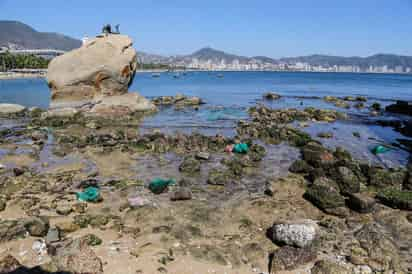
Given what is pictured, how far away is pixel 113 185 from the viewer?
10555 millimetres

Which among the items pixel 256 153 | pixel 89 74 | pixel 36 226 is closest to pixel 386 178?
pixel 256 153

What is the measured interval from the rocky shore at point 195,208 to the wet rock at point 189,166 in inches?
4.1

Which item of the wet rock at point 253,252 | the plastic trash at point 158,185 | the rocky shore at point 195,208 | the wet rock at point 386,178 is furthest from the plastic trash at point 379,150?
the wet rock at point 253,252

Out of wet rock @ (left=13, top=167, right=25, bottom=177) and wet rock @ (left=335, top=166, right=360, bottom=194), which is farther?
wet rock @ (left=13, top=167, right=25, bottom=177)

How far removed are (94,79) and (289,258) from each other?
23.6m

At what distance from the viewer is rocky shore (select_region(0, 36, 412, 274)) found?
6.33m

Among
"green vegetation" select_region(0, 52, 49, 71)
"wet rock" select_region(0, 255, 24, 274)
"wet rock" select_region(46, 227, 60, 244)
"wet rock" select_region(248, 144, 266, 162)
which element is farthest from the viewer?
"green vegetation" select_region(0, 52, 49, 71)

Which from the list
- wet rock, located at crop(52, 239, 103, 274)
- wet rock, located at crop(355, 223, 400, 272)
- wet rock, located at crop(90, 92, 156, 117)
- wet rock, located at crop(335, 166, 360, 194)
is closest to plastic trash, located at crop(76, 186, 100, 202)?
wet rock, located at crop(52, 239, 103, 274)

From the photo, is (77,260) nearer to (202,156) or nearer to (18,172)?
(18,172)

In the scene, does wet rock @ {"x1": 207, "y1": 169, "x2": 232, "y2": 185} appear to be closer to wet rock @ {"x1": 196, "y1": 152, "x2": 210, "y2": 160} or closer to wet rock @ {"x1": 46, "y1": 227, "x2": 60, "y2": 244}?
wet rock @ {"x1": 196, "y1": 152, "x2": 210, "y2": 160}

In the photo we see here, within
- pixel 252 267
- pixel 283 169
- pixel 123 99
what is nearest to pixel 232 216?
pixel 252 267

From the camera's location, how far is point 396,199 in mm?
9359

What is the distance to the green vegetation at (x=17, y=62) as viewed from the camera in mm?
106750

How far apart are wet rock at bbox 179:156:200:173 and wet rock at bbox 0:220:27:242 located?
6224mm
